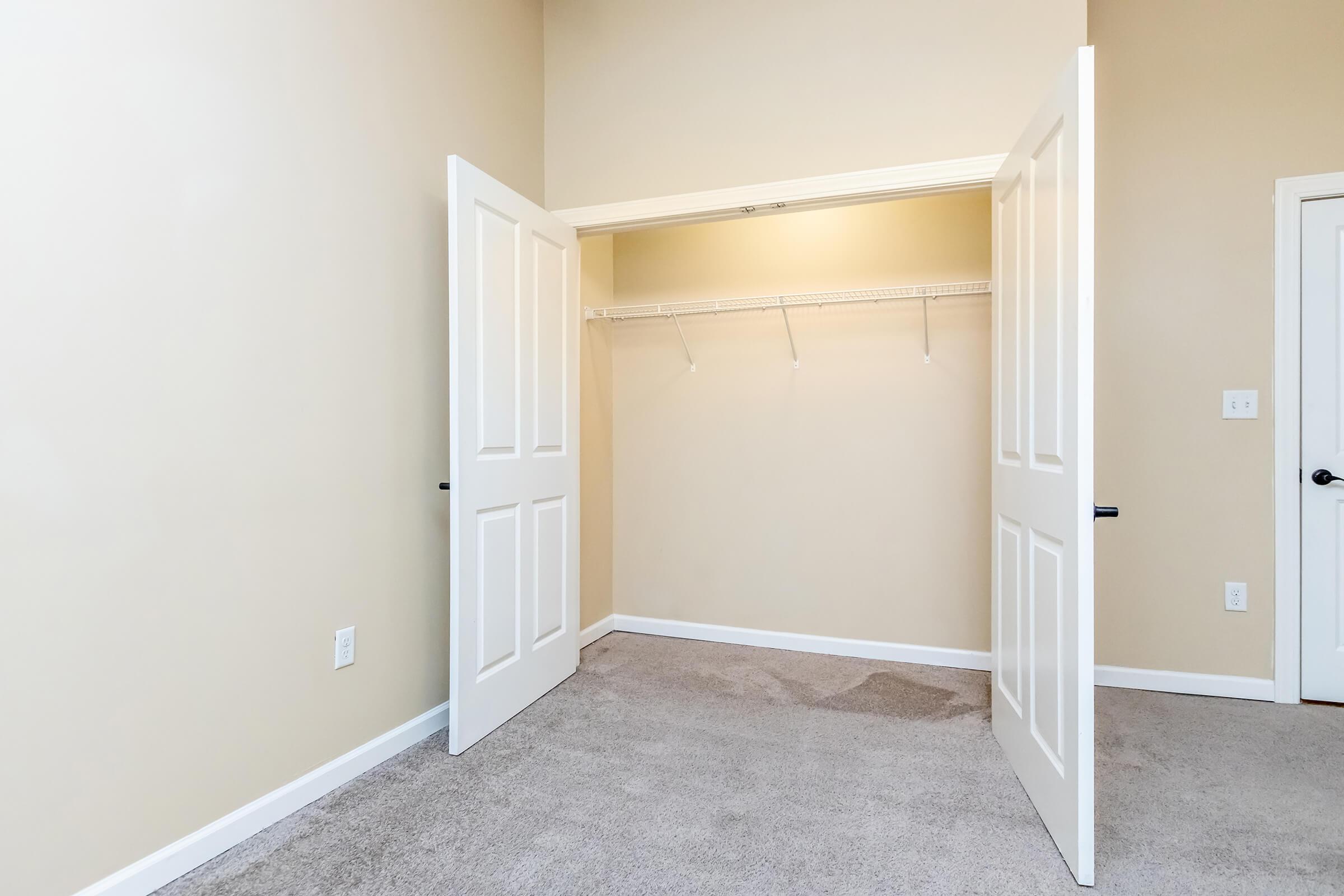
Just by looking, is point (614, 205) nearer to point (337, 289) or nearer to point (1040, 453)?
point (337, 289)

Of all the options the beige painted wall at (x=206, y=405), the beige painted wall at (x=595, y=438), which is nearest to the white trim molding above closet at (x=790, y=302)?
the beige painted wall at (x=595, y=438)

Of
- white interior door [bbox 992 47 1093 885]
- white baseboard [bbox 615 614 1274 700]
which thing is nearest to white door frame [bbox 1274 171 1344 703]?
white baseboard [bbox 615 614 1274 700]

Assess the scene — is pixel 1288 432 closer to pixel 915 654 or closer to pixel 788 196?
pixel 915 654

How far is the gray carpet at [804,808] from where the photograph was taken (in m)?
1.62

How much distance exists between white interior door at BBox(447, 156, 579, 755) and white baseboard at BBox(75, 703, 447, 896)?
0.21 m

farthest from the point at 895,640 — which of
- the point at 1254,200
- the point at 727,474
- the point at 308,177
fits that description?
the point at 308,177

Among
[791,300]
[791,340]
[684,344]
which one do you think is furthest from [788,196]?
[684,344]

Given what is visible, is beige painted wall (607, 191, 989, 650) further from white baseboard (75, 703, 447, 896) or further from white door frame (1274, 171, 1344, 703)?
white baseboard (75, 703, 447, 896)

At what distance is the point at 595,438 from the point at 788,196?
5.27ft

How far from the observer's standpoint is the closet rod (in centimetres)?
312

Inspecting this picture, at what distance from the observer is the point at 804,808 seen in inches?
76.5

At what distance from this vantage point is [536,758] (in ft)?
7.34

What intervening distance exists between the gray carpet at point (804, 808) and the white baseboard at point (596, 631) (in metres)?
0.68

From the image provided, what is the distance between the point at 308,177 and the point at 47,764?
155 centimetres
